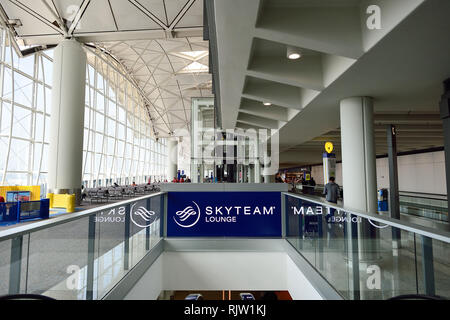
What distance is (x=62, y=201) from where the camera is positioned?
38.7 feet

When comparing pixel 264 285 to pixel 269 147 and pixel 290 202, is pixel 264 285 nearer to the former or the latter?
pixel 290 202

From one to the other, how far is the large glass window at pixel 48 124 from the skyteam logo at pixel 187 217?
1103 centimetres

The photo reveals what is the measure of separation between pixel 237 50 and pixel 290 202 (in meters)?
4.14

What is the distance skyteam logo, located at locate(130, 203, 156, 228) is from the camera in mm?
4800

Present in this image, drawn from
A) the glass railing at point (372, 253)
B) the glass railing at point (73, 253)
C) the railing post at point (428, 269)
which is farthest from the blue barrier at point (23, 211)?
the railing post at point (428, 269)

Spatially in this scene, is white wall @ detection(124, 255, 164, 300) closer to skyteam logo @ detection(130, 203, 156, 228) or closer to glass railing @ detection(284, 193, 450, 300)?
skyteam logo @ detection(130, 203, 156, 228)

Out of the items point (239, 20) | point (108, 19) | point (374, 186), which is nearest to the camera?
point (239, 20)

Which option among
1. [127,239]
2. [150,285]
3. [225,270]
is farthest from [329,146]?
[127,239]

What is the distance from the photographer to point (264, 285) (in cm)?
721

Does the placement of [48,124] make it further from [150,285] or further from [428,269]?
[428,269]

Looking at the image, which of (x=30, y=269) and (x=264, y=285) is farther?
(x=264, y=285)

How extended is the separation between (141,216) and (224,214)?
109 inches

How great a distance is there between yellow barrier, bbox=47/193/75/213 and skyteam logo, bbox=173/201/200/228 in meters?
6.94
